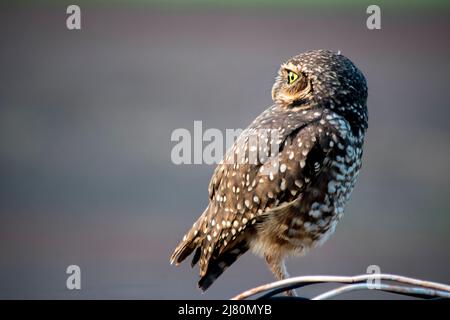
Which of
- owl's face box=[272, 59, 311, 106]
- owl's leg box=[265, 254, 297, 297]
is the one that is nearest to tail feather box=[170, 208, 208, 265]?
owl's leg box=[265, 254, 297, 297]

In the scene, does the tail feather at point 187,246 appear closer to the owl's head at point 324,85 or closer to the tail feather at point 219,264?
the tail feather at point 219,264

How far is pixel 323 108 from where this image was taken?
9.48 feet

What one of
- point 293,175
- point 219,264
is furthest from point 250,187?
point 219,264

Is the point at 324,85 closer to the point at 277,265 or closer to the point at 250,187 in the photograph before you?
the point at 250,187

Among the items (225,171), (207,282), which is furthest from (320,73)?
(207,282)

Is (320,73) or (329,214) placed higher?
(320,73)

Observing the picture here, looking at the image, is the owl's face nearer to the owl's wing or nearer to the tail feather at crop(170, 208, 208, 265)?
the owl's wing

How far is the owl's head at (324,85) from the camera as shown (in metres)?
2.83

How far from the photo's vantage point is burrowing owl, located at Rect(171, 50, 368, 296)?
2.81m

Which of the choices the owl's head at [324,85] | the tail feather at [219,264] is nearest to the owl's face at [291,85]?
the owl's head at [324,85]

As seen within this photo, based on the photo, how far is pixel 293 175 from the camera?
9.20 ft
